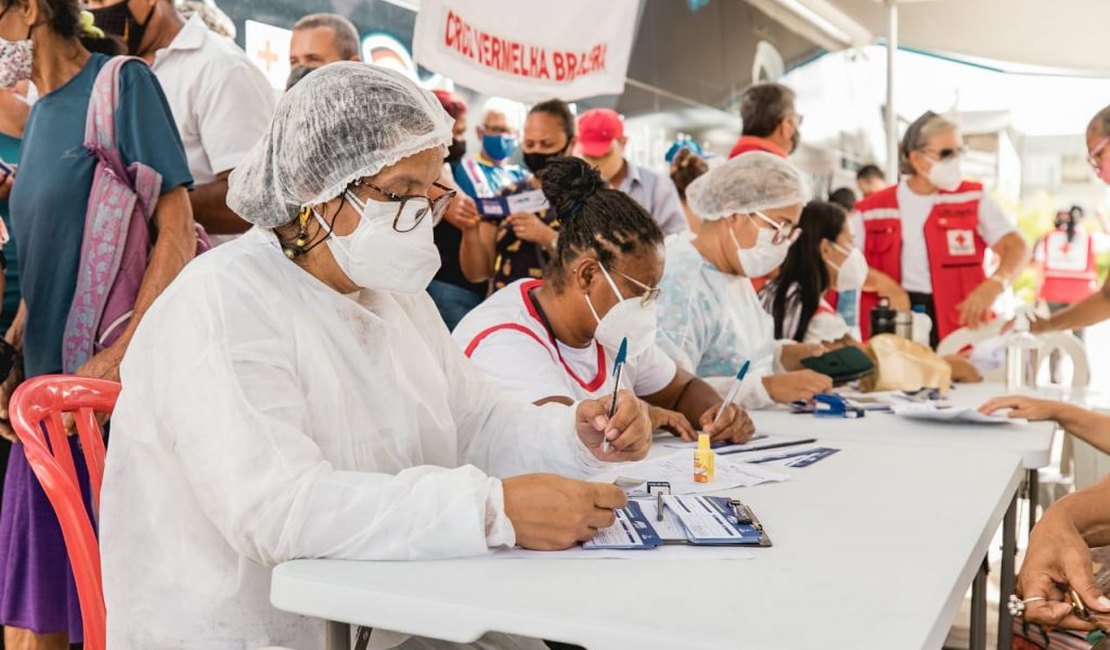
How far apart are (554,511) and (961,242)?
13.3 feet

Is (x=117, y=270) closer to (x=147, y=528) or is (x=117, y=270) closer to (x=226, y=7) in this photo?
(x=147, y=528)

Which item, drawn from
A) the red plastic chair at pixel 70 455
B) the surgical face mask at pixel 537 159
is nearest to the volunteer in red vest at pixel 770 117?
the surgical face mask at pixel 537 159

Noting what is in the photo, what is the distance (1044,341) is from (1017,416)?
1494 millimetres

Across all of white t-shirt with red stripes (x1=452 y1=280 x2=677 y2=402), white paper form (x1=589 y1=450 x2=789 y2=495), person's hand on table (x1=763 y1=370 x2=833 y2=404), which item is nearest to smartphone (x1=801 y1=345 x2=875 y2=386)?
person's hand on table (x1=763 y1=370 x2=833 y2=404)

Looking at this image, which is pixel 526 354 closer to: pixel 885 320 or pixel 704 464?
pixel 704 464

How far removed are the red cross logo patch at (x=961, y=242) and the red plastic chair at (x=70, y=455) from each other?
161 inches

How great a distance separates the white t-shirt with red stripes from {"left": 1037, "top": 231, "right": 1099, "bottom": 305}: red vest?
576 cm

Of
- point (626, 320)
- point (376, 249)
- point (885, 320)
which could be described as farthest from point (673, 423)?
point (885, 320)

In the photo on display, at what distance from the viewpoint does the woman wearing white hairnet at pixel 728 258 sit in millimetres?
2934

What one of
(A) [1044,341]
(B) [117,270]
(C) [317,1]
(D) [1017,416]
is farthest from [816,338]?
(B) [117,270]

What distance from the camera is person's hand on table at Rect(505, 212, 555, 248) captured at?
3.56 metres

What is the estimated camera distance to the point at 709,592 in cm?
111

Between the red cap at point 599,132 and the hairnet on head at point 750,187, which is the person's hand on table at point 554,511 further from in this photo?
the red cap at point 599,132

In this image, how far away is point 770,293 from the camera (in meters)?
3.82
